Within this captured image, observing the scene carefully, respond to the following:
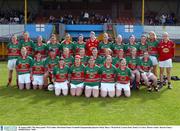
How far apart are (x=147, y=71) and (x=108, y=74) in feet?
4.34

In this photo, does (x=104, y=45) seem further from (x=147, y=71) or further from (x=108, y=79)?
(x=108, y=79)

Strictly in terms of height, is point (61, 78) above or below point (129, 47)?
below

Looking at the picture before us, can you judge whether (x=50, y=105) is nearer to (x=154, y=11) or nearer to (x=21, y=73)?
(x=21, y=73)

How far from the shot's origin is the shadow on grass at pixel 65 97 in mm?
9680

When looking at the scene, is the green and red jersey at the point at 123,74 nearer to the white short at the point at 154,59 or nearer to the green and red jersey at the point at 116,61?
the green and red jersey at the point at 116,61

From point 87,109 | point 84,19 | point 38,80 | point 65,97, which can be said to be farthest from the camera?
point 84,19

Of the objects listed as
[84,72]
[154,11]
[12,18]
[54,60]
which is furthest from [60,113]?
[154,11]

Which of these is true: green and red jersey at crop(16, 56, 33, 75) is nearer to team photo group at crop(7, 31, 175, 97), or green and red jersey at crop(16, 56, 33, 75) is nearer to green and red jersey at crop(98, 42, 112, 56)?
team photo group at crop(7, 31, 175, 97)

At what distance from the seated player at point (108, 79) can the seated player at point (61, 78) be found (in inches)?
36.3

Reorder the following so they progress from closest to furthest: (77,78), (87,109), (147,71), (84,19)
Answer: (87,109)
(77,78)
(147,71)
(84,19)

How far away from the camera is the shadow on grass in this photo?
968 centimetres

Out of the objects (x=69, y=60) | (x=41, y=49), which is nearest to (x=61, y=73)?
(x=69, y=60)

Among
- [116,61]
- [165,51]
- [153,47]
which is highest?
[153,47]

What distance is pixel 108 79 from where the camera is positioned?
1030cm
